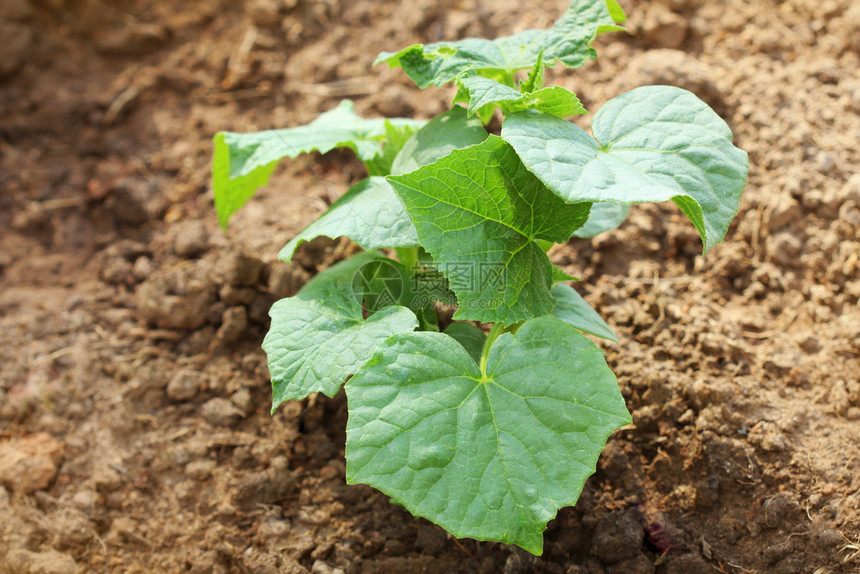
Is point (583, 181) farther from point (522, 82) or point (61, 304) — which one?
point (61, 304)

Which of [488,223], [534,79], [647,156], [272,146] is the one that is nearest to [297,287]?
[272,146]

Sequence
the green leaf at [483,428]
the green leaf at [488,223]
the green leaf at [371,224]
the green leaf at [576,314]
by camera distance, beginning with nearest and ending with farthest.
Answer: the green leaf at [483,428]
the green leaf at [488,223]
the green leaf at [371,224]
the green leaf at [576,314]

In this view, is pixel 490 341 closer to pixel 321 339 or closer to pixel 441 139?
pixel 321 339

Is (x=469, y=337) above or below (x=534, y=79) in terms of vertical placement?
below

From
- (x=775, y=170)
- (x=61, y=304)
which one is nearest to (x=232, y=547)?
(x=61, y=304)

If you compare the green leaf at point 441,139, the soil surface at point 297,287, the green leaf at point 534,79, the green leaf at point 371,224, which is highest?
the green leaf at point 534,79

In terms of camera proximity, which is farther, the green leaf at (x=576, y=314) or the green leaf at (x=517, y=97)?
the green leaf at (x=576, y=314)

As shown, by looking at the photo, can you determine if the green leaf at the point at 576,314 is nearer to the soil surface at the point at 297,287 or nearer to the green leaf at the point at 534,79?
the soil surface at the point at 297,287

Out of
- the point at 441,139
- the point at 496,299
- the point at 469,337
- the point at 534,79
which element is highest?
the point at 534,79

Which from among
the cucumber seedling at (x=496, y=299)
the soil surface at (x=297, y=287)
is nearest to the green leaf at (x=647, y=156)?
the cucumber seedling at (x=496, y=299)
